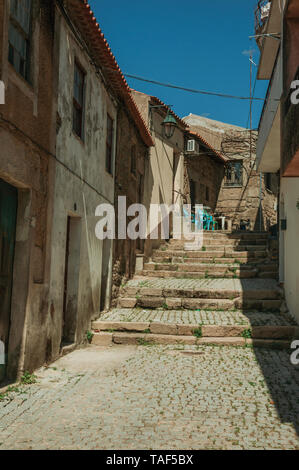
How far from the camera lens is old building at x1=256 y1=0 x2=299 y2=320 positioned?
6.34m

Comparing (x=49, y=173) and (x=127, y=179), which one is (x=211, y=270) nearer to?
(x=127, y=179)

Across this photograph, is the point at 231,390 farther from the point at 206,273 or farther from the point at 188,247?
the point at 188,247

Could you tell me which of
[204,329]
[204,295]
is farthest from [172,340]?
[204,295]

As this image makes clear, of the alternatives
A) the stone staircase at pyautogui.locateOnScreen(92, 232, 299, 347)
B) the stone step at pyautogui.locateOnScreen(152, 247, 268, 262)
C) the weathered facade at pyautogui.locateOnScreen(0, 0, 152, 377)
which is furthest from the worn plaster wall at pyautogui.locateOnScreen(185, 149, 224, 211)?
the weathered facade at pyautogui.locateOnScreen(0, 0, 152, 377)

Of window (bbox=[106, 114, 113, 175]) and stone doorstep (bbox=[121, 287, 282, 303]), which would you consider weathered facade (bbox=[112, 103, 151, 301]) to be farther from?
stone doorstep (bbox=[121, 287, 282, 303])

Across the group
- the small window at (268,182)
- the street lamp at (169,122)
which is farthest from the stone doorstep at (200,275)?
the small window at (268,182)

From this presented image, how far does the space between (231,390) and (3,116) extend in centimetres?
444

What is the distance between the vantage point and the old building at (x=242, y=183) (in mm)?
23630

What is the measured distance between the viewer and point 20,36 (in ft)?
19.4

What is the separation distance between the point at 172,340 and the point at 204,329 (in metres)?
0.70

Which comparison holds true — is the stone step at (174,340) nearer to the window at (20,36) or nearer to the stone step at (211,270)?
the stone step at (211,270)

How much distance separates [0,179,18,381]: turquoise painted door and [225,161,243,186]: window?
20.1 m
